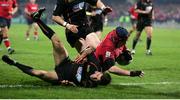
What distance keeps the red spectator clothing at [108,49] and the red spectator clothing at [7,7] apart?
9.81 meters

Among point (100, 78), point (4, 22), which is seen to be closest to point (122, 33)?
point (100, 78)

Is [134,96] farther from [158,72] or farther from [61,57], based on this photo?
[158,72]

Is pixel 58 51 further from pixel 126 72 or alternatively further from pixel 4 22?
pixel 4 22

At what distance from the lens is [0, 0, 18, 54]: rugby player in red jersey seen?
61.0ft

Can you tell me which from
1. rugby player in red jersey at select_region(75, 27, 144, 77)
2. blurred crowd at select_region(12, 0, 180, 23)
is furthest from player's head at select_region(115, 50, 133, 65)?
blurred crowd at select_region(12, 0, 180, 23)

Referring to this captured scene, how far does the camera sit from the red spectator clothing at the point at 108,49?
9844 mm

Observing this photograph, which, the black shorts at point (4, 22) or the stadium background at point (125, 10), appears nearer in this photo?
the black shorts at point (4, 22)

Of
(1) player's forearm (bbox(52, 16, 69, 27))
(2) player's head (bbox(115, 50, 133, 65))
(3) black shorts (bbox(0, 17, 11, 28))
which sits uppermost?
(1) player's forearm (bbox(52, 16, 69, 27))

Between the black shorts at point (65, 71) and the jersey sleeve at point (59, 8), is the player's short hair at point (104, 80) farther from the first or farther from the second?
the jersey sleeve at point (59, 8)

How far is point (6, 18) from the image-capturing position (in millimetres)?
19234

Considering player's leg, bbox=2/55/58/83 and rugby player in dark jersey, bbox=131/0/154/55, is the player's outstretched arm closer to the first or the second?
player's leg, bbox=2/55/58/83

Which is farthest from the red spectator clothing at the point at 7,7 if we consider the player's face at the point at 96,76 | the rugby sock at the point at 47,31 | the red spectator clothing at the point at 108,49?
the player's face at the point at 96,76

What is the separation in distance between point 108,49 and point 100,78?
2.72 feet

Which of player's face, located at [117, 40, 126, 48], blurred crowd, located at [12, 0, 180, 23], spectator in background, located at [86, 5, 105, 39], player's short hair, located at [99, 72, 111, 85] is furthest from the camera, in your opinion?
blurred crowd, located at [12, 0, 180, 23]
